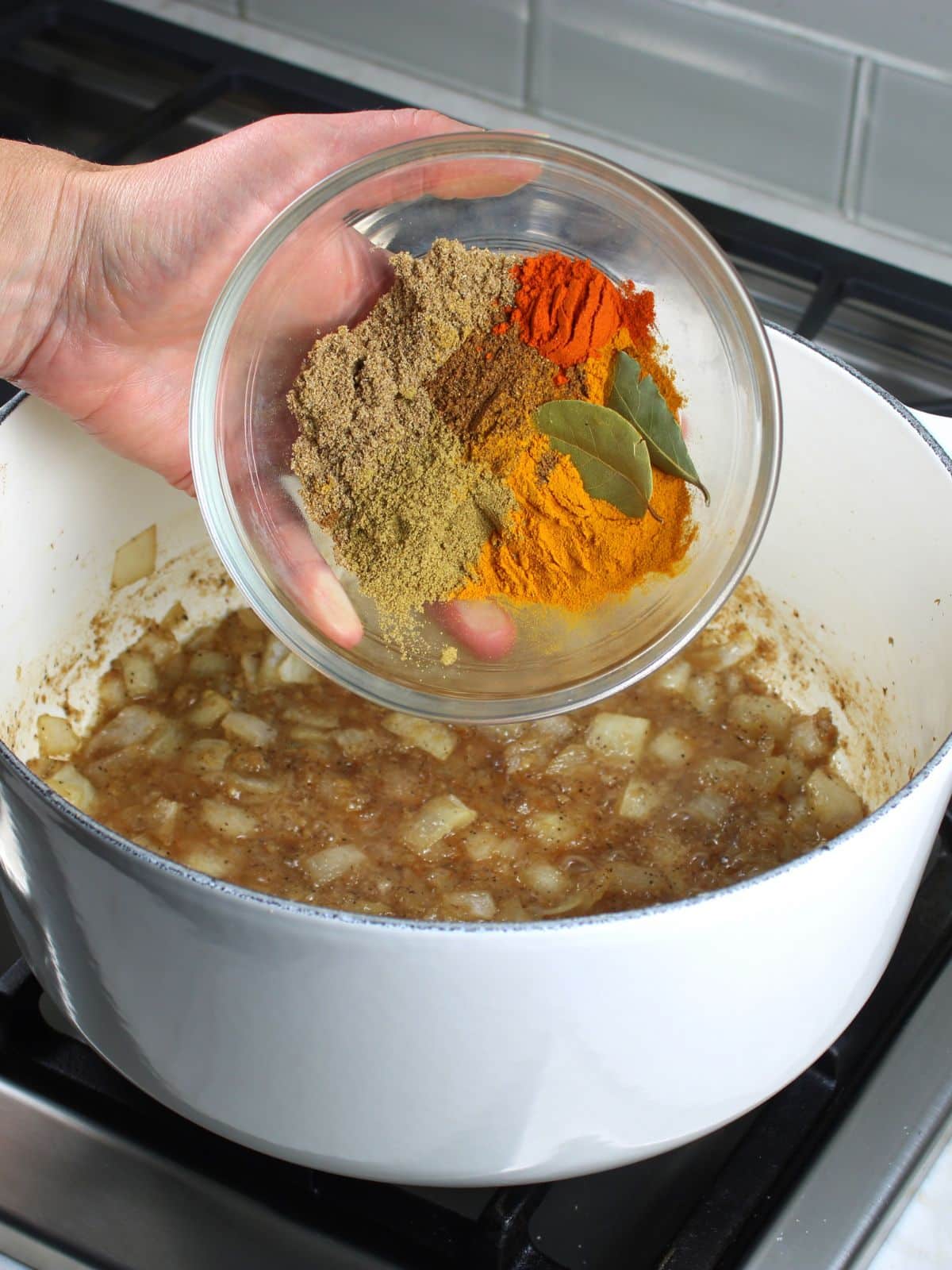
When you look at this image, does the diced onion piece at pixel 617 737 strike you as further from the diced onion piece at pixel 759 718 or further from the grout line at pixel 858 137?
the grout line at pixel 858 137

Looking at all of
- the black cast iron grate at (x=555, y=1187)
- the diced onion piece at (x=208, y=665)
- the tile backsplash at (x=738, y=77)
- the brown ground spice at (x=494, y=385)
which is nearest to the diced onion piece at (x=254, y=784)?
the diced onion piece at (x=208, y=665)

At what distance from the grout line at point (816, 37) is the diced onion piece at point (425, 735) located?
0.75 metres

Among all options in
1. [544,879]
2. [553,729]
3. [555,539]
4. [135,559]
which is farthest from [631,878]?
[135,559]

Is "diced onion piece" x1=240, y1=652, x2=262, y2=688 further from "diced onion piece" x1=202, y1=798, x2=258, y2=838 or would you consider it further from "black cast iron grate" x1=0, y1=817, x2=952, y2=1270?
"black cast iron grate" x1=0, y1=817, x2=952, y2=1270

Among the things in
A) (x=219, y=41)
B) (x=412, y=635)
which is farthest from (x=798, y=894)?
(x=219, y=41)

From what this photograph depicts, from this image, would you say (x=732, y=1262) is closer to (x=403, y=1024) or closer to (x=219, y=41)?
(x=403, y=1024)

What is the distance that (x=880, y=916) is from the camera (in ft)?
2.39

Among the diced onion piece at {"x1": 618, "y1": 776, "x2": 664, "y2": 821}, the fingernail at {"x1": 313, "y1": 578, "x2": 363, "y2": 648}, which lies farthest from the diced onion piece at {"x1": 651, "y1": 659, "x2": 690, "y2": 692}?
the fingernail at {"x1": 313, "y1": 578, "x2": 363, "y2": 648}

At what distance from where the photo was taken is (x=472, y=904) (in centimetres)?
97

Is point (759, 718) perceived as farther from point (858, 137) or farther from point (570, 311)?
point (858, 137)

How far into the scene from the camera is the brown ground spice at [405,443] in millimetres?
873

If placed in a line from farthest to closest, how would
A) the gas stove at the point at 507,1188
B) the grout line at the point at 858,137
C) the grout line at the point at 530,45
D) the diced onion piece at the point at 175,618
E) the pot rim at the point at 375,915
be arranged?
1. the grout line at the point at 530,45
2. the grout line at the point at 858,137
3. the diced onion piece at the point at 175,618
4. the gas stove at the point at 507,1188
5. the pot rim at the point at 375,915

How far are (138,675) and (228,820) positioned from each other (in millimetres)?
196

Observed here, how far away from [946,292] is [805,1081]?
75 centimetres
